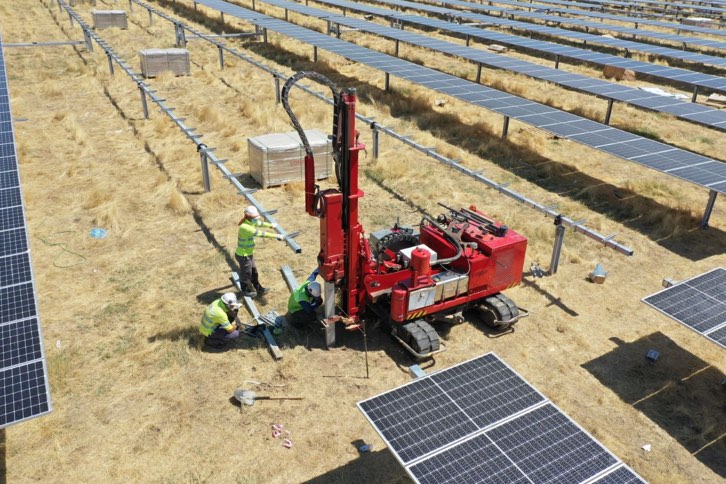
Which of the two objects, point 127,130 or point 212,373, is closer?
point 212,373

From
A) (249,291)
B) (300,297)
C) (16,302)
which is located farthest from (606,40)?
(16,302)

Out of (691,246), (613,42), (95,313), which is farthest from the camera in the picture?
(613,42)

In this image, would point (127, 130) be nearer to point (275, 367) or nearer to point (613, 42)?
point (275, 367)

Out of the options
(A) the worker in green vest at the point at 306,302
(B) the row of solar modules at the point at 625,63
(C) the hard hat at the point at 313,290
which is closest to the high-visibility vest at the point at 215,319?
(A) the worker in green vest at the point at 306,302

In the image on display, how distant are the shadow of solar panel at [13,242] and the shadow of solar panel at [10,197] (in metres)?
1.18

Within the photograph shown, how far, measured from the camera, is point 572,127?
58.3 ft

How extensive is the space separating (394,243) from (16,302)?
6223 mm

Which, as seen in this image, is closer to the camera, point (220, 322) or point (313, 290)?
point (220, 322)

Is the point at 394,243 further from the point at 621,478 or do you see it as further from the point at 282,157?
the point at 282,157

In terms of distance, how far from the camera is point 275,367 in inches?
384

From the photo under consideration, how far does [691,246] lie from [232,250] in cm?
1105

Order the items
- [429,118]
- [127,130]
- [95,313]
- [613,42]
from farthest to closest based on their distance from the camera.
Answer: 1. [613,42]
2. [429,118]
3. [127,130]
4. [95,313]

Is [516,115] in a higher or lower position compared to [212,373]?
higher

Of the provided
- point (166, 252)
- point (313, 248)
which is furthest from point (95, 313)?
point (313, 248)
